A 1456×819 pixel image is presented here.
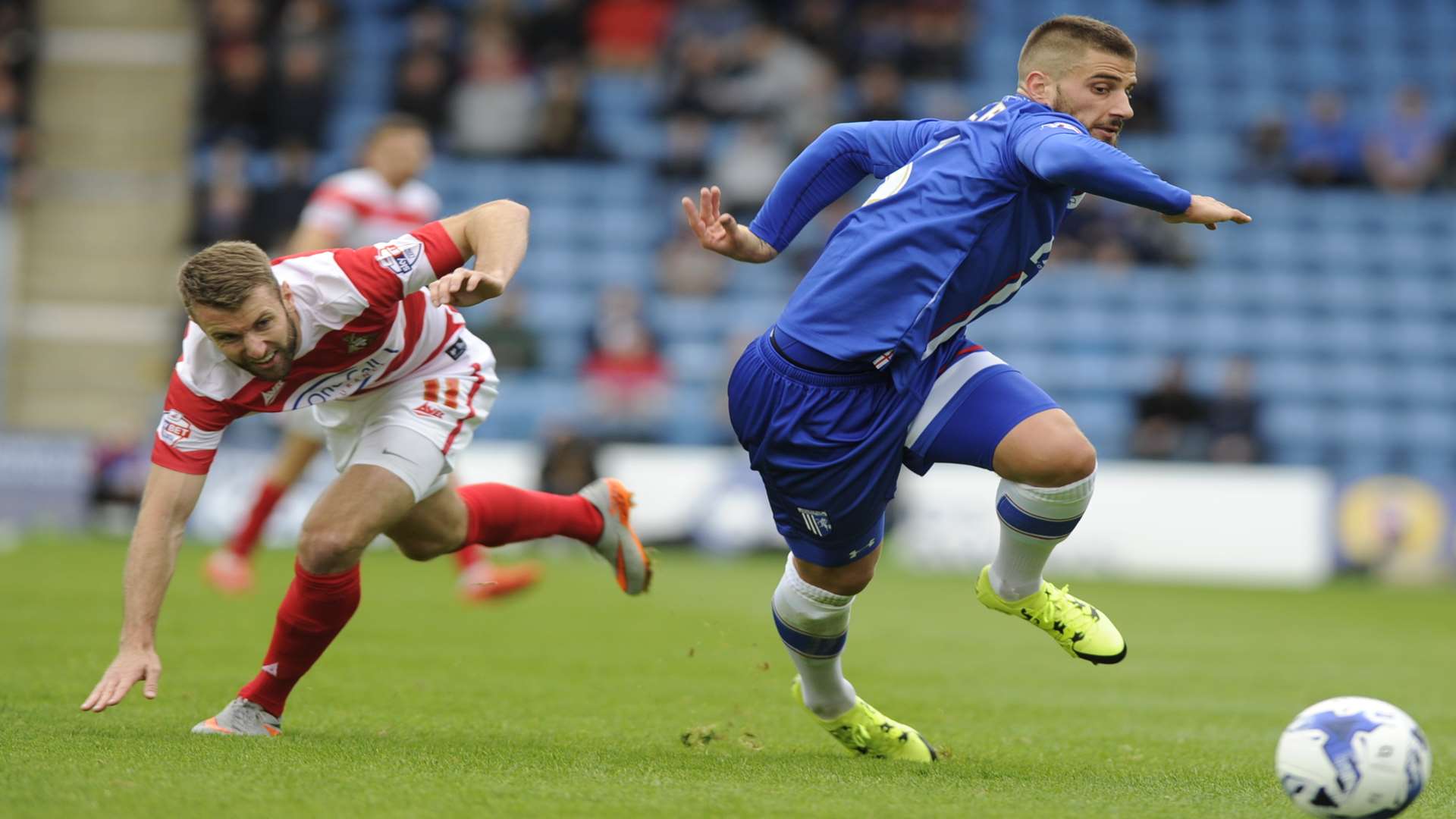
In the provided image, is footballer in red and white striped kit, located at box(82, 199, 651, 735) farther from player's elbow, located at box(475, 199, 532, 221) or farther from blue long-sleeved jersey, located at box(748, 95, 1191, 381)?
blue long-sleeved jersey, located at box(748, 95, 1191, 381)

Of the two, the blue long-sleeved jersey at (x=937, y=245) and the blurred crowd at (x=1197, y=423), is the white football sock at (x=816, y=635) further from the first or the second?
the blurred crowd at (x=1197, y=423)

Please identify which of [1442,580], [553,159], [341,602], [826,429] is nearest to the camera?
[826,429]

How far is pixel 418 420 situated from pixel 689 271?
1167cm

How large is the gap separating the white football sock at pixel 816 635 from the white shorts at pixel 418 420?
1.15m

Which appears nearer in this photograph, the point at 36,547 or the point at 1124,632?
the point at 1124,632

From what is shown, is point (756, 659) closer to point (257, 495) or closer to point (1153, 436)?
point (257, 495)

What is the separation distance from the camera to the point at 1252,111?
61.5 feet

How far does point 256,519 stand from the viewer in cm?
904

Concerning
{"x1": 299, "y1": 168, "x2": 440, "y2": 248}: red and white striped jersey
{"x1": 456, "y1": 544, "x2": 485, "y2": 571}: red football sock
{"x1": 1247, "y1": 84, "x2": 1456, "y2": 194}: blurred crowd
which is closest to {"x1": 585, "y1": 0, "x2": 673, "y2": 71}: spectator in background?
{"x1": 1247, "y1": 84, "x2": 1456, "y2": 194}: blurred crowd

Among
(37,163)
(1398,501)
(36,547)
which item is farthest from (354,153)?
(1398,501)

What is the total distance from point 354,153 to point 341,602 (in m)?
13.5

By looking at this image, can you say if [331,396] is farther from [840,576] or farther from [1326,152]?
[1326,152]

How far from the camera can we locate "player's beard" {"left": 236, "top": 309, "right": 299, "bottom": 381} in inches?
179

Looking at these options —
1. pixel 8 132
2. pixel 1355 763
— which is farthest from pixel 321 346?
pixel 8 132
